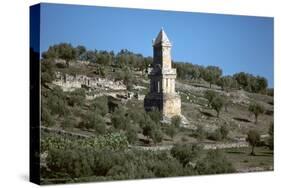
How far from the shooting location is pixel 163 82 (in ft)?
49.9

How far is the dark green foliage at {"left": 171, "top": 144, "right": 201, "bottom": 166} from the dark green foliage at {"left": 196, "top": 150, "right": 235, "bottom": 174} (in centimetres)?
28

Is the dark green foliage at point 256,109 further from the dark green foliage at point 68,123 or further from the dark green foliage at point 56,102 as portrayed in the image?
the dark green foliage at point 56,102

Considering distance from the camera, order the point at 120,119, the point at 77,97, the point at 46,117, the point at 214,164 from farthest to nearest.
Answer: the point at 214,164 < the point at 120,119 < the point at 77,97 < the point at 46,117

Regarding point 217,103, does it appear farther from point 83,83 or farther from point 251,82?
point 83,83

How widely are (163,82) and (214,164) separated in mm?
2244

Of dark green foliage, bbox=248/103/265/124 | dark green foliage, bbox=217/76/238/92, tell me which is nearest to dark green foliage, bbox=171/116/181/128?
dark green foliage, bbox=217/76/238/92

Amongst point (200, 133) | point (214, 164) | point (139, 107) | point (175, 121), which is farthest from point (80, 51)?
point (214, 164)

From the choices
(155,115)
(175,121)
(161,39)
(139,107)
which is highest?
(161,39)

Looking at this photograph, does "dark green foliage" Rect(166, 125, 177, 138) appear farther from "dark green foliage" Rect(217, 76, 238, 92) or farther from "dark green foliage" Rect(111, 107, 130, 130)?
"dark green foliage" Rect(217, 76, 238, 92)

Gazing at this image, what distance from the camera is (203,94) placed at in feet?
52.0

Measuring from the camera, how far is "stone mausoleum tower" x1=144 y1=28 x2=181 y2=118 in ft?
49.4

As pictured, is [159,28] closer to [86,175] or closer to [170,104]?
[170,104]

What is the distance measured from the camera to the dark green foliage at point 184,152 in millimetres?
15109

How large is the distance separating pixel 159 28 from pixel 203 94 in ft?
6.33
